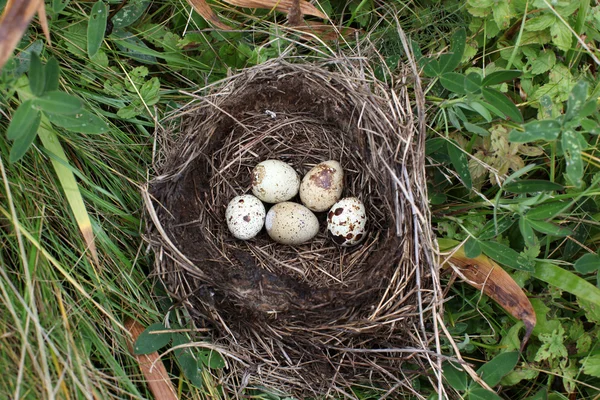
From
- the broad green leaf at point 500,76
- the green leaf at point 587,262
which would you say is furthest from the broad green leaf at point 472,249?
the broad green leaf at point 500,76

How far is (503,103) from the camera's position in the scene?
2078mm

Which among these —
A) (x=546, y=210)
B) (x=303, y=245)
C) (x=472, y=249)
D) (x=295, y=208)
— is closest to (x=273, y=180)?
(x=295, y=208)

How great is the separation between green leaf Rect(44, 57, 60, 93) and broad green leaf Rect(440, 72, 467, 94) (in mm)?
1360

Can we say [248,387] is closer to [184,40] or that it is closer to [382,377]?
[382,377]

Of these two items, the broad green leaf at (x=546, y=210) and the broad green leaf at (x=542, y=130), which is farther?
the broad green leaf at (x=546, y=210)

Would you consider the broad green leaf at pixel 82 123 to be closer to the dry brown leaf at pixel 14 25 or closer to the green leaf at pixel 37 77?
the green leaf at pixel 37 77

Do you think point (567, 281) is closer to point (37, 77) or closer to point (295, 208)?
point (295, 208)

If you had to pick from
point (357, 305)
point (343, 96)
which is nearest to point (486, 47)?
point (343, 96)

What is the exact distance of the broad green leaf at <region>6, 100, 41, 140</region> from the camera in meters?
1.81

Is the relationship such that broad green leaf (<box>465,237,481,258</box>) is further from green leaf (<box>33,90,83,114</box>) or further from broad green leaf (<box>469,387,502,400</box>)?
green leaf (<box>33,90,83,114</box>)

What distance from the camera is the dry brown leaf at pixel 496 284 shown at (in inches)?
85.9

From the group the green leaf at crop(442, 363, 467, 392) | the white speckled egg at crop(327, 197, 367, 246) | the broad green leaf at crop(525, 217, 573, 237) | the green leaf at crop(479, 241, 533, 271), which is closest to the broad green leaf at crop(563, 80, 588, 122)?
the broad green leaf at crop(525, 217, 573, 237)

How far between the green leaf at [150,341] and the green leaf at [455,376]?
1036mm

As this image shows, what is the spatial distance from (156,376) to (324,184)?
3.32 feet
